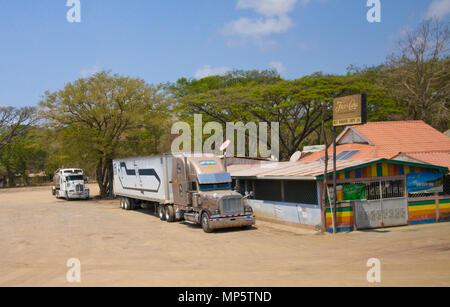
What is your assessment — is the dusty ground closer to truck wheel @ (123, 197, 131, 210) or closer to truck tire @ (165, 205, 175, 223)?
truck tire @ (165, 205, 175, 223)

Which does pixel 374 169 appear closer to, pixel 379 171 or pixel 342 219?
pixel 379 171

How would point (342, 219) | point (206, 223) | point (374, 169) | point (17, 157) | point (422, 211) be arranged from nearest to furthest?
point (342, 219) < point (374, 169) < point (206, 223) < point (422, 211) < point (17, 157)

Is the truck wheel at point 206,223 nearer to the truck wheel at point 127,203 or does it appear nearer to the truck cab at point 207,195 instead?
the truck cab at point 207,195

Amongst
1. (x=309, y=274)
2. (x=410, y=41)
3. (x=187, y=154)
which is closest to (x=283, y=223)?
(x=187, y=154)

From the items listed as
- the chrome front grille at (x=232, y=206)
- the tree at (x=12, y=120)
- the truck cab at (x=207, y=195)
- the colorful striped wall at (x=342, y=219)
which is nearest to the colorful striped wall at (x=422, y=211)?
the colorful striped wall at (x=342, y=219)

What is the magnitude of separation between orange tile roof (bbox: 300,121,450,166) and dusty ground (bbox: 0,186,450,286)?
8.95 metres

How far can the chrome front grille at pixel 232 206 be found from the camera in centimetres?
1750

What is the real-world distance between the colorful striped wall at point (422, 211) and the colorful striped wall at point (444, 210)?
33 cm

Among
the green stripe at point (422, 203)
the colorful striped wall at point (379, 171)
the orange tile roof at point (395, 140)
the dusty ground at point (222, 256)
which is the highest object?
the orange tile roof at point (395, 140)

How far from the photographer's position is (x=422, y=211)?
1792 centimetres

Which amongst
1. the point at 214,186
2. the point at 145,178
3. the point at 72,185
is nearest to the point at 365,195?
the point at 214,186

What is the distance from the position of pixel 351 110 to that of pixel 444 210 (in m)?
6.88

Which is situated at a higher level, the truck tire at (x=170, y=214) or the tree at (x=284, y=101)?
the tree at (x=284, y=101)

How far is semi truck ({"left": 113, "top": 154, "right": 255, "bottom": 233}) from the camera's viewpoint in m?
17.6
